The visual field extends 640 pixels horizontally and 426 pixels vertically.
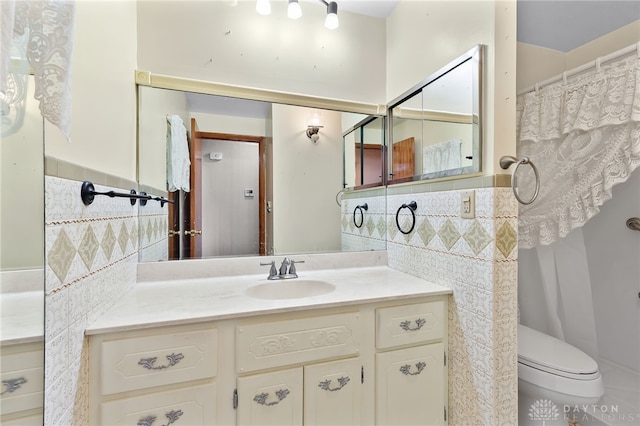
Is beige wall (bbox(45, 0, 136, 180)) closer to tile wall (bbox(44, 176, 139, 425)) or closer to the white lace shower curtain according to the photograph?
tile wall (bbox(44, 176, 139, 425))

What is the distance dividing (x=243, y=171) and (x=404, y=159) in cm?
94

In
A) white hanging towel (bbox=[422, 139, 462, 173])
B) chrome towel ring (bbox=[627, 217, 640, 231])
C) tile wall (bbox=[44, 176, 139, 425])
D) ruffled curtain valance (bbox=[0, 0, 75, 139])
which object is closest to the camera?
ruffled curtain valance (bbox=[0, 0, 75, 139])

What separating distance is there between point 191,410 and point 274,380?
0.92 ft

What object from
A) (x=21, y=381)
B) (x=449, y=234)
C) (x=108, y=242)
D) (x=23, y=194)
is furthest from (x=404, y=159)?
(x=21, y=381)

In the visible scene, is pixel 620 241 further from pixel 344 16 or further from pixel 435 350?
pixel 344 16

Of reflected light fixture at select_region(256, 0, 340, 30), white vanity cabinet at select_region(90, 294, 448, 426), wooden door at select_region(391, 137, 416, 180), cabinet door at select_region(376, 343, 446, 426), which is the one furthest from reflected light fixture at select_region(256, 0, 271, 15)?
cabinet door at select_region(376, 343, 446, 426)

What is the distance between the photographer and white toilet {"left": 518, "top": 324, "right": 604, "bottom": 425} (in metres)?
1.22

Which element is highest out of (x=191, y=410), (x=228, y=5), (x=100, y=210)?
(x=228, y=5)

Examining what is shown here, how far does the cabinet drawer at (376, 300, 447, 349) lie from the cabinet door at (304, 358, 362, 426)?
6.3 inches

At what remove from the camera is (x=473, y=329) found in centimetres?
120

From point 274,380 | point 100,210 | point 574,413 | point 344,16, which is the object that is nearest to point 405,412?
point 274,380

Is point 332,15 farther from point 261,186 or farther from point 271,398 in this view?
point 271,398

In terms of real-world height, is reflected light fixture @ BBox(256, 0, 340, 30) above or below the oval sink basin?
above

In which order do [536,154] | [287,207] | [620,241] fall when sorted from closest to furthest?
[536,154] → [287,207] → [620,241]
